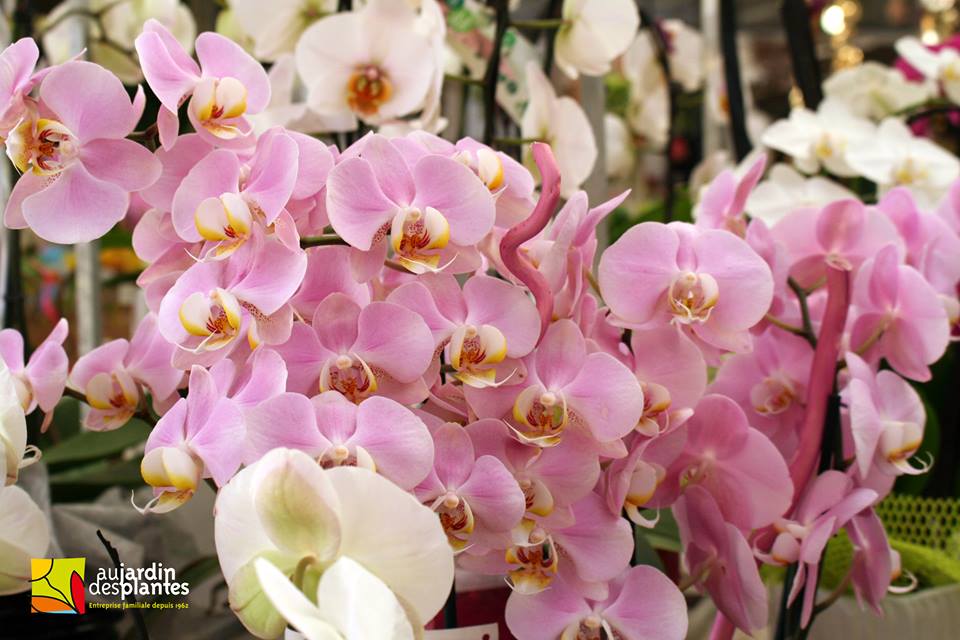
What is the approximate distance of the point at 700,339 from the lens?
0.37 m

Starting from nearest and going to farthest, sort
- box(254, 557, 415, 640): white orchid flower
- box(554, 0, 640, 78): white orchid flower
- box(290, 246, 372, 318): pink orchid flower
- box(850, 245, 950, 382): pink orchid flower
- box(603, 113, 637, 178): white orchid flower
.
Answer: box(254, 557, 415, 640): white orchid flower < box(290, 246, 372, 318): pink orchid flower < box(850, 245, 950, 382): pink orchid flower < box(554, 0, 640, 78): white orchid flower < box(603, 113, 637, 178): white orchid flower

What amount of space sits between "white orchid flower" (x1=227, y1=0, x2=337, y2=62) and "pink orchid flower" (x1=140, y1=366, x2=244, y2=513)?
313mm

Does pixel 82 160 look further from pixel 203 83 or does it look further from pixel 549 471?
pixel 549 471

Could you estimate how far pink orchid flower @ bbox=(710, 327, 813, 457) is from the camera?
17.7 inches

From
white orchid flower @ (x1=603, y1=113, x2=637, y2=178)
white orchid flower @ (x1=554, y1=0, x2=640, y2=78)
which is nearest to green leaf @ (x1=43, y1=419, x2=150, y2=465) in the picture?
white orchid flower @ (x1=554, y1=0, x2=640, y2=78)

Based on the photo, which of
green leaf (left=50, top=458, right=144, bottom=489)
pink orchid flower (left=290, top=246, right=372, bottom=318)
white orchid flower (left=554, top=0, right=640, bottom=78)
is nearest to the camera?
pink orchid flower (left=290, top=246, right=372, bottom=318)

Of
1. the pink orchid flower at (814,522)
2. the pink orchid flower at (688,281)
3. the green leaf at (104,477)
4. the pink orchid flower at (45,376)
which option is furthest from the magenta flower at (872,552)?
the green leaf at (104,477)

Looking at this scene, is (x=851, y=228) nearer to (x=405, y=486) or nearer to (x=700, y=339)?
(x=700, y=339)

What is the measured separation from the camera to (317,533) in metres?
0.23

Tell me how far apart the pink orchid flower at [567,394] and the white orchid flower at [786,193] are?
402 mm

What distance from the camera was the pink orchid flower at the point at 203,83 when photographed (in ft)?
0.99

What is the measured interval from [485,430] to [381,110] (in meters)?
0.24

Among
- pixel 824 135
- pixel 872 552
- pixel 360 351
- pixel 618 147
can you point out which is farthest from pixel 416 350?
pixel 618 147

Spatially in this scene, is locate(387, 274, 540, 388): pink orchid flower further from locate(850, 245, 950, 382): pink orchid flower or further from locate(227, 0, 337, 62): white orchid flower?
locate(227, 0, 337, 62): white orchid flower
